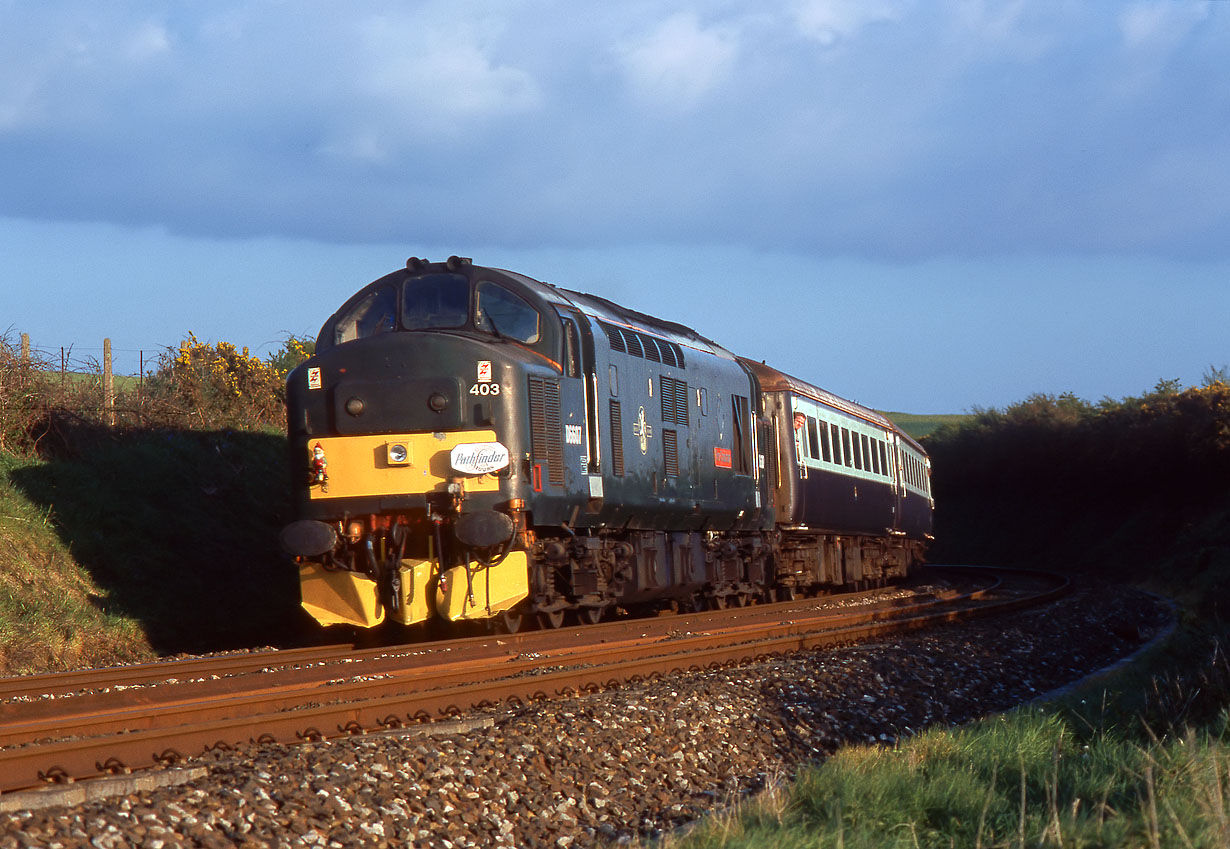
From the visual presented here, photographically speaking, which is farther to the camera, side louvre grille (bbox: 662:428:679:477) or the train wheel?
side louvre grille (bbox: 662:428:679:477)

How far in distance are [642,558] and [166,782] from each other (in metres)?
9.54

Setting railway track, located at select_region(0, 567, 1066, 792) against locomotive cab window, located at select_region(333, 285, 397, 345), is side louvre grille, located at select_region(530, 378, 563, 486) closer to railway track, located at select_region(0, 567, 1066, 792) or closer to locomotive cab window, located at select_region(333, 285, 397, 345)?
railway track, located at select_region(0, 567, 1066, 792)

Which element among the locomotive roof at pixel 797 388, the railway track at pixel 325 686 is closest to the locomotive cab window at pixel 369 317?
the railway track at pixel 325 686

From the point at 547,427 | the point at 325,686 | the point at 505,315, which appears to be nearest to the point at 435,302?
the point at 505,315

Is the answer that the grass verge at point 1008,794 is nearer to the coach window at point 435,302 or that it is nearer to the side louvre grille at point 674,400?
the coach window at point 435,302

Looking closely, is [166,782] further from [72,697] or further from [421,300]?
[421,300]

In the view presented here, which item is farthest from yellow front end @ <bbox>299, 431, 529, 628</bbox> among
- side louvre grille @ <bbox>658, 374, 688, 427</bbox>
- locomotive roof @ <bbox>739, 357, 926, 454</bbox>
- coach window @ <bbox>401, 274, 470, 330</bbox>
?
locomotive roof @ <bbox>739, 357, 926, 454</bbox>

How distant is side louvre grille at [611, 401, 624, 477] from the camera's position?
1425 cm

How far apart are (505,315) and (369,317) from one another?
1592 mm

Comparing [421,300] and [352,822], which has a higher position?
[421,300]

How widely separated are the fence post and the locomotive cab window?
25.0 feet

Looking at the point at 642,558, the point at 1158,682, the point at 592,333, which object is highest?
the point at 592,333

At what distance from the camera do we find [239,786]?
5.88m

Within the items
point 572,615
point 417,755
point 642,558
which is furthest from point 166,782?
point 572,615
